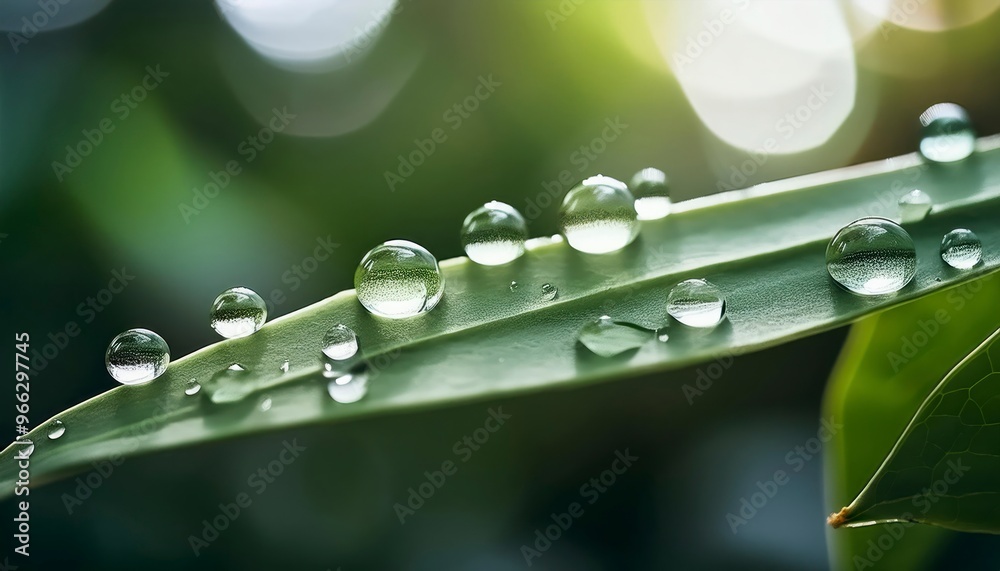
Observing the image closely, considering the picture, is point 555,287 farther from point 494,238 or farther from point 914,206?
point 914,206

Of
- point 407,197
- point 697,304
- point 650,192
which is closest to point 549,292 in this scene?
point 697,304

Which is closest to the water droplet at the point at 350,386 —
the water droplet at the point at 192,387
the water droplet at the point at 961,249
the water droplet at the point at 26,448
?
the water droplet at the point at 192,387

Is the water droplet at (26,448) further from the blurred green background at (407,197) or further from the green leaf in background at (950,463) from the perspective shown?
the blurred green background at (407,197)

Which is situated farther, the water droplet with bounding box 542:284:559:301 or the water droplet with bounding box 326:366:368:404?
the water droplet with bounding box 542:284:559:301

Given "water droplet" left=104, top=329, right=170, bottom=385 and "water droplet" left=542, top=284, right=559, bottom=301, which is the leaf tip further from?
"water droplet" left=104, top=329, right=170, bottom=385

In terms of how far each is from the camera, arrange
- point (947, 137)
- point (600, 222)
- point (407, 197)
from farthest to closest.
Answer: point (407, 197), point (947, 137), point (600, 222)

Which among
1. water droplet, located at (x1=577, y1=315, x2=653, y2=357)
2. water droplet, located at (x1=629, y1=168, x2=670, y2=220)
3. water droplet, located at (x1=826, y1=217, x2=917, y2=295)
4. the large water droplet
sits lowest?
the large water droplet

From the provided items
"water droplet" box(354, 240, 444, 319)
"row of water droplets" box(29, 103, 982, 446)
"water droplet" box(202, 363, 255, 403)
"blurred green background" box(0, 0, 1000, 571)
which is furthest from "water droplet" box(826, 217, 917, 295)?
"blurred green background" box(0, 0, 1000, 571)
